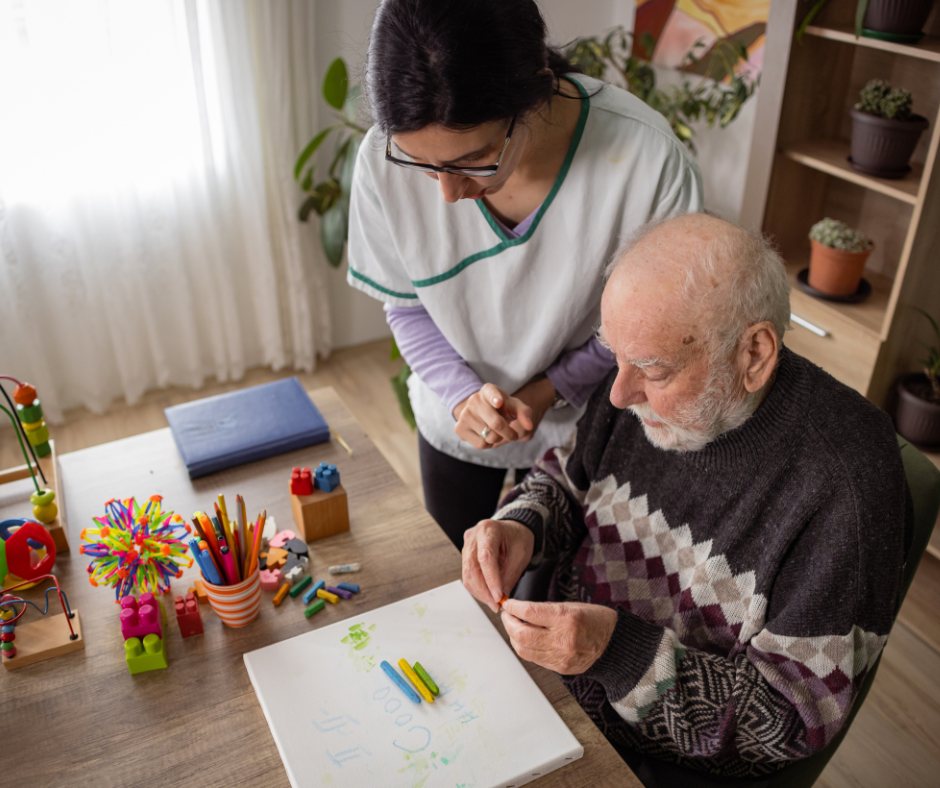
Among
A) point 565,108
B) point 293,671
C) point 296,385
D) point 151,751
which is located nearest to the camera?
point 151,751

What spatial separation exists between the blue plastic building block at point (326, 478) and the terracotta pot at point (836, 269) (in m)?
1.72

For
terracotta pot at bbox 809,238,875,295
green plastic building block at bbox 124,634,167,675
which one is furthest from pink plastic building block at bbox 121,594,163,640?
terracotta pot at bbox 809,238,875,295

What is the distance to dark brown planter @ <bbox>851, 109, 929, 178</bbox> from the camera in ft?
7.10

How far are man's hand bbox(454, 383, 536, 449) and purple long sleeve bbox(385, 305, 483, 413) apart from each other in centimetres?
6

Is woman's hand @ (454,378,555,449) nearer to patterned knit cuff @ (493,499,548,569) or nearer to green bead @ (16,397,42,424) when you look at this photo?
patterned knit cuff @ (493,499,548,569)

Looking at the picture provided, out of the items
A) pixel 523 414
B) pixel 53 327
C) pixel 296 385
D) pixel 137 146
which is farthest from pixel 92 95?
pixel 523 414

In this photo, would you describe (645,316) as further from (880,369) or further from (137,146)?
(137,146)

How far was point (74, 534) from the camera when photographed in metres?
1.34

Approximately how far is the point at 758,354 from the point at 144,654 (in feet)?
3.03

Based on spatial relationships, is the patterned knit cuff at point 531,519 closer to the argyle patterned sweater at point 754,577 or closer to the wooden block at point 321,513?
the argyle patterned sweater at point 754,577

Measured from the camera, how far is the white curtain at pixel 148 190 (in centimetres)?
271

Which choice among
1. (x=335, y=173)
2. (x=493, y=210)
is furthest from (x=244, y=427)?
(x=335, y=173)

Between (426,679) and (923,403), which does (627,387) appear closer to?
(426,679)

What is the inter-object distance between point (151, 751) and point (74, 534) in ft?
1.57
